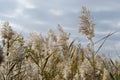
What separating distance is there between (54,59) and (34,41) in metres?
0.45

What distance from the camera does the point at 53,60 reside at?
Answer: 5.02m

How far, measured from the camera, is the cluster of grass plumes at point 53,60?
3.54 m

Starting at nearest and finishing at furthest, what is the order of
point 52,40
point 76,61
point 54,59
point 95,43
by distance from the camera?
point 95,43 → point 76,61 → point 54,59 → point 52,40

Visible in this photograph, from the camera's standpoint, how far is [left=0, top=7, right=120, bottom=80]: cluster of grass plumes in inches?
139

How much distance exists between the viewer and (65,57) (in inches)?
189

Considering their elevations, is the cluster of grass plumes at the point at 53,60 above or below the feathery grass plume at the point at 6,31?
below

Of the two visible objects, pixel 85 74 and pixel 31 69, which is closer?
pixel 85 74

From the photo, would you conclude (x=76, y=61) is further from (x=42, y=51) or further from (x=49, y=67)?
(x=42, y=51)

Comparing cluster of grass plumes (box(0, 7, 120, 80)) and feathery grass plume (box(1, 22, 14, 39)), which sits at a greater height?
feathery grass plume (box(1, 22, 14, 39))

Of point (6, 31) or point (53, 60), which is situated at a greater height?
point (6, 31)

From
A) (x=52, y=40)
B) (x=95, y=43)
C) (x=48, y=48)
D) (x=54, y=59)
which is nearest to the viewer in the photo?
(x=95, y=43)

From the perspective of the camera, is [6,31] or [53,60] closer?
[6,31]

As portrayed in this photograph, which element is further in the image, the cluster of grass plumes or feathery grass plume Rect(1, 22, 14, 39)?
feathery grass plume Rect(1, 22, 14, 39)

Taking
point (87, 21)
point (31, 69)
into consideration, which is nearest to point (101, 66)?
point (87, 21)
